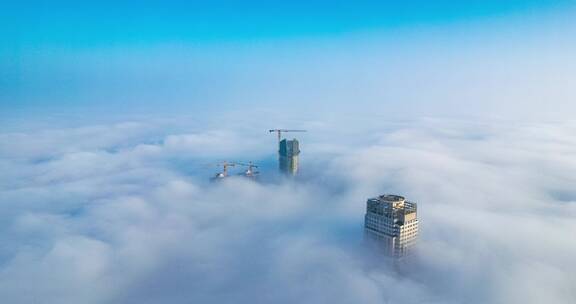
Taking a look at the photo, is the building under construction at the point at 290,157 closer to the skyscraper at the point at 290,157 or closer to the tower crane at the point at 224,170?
the skyscraper at the point at 290,157

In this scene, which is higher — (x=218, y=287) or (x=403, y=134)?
(x=403, y=134)

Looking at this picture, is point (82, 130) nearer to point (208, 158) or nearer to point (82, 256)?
point (208, 158)

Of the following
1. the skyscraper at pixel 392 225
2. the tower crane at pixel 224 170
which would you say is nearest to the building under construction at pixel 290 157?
the tower crane at pixel 224 170

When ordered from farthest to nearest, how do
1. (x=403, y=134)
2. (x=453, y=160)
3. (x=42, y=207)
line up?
(x=403, y=134), (x=453, y=160), (x=42, y=207)

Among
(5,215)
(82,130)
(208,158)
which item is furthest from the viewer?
(82,130)

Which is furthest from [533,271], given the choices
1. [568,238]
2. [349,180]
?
[349,180]

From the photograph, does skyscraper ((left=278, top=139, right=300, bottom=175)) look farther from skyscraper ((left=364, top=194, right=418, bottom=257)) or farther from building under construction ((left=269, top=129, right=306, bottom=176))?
skyscraper ((left=364, top=194, right=418, bottom=257))

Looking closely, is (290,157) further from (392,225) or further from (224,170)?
(392,225)

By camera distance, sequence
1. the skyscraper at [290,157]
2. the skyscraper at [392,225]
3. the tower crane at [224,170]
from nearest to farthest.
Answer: the skyscraper at [392,225]
the skyscraper at [290,157]
the tower crane at [224,170]

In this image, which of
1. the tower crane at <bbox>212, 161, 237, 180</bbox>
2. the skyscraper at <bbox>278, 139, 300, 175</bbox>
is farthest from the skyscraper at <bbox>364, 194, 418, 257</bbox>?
the tower crane at <bbox>212, 161, 237, 180</bbox>
